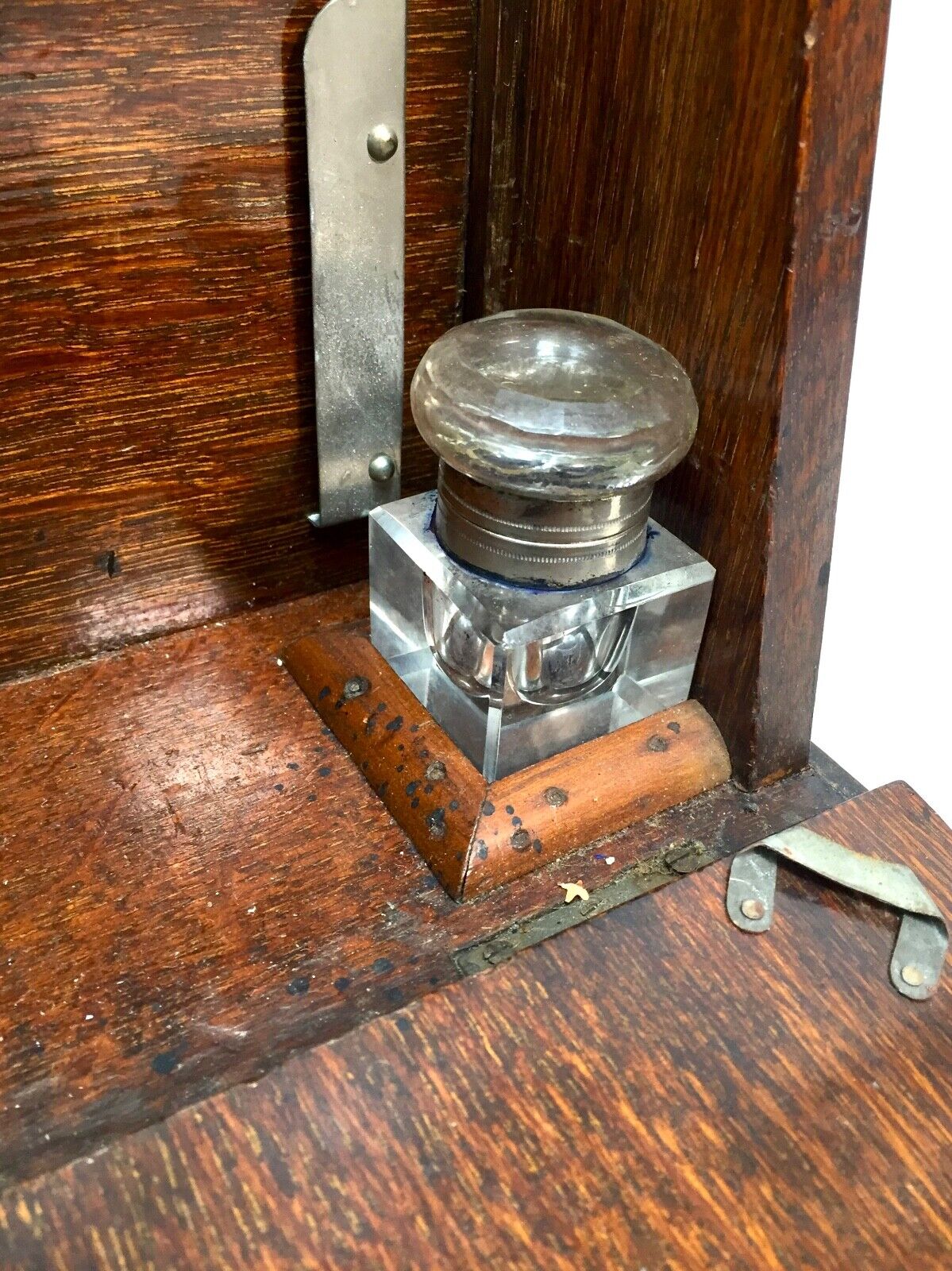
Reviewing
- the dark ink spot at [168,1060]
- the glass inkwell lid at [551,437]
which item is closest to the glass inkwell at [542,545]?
the glass inkwell lid at [551,437]

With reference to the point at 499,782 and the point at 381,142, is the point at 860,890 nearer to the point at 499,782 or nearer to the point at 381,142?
the point at 499,782

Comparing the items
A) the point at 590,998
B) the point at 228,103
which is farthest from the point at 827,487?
the point at 228,103

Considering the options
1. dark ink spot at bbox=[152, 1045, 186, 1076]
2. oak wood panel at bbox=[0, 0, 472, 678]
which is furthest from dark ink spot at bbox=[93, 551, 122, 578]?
dark ink spot at bbox=[152, 1045, 186, 1076]

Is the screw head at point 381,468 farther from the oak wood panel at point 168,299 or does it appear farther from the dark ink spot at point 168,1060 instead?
the dark ink spot at point 168,1060

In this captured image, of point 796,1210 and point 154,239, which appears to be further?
point 154,239

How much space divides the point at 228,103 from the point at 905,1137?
0.67 metres

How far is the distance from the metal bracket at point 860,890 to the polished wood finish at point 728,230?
0.34ft

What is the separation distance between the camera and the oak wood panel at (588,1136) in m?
0.47

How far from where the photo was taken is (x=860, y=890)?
62 centimetres

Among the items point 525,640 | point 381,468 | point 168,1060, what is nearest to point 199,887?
point 168,1060

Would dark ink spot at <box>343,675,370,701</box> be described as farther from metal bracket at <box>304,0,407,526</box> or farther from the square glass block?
metal bracket at <box>304,0,407,526</box>

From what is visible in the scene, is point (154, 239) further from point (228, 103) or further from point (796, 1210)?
point (796, 1210)

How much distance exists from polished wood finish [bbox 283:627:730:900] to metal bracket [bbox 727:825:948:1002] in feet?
0.32

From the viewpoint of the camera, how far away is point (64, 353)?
72 cm
